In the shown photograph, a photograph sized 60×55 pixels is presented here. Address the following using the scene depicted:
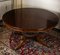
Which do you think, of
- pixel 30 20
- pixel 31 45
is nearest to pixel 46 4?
pixel 30 20

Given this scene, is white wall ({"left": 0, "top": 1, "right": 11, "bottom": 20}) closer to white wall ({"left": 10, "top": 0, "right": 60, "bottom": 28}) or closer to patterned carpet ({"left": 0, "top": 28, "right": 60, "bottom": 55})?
white wall ({"left": 10, "top": 0, "right": 60, "bottom": 28})

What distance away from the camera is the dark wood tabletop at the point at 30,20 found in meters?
1.55

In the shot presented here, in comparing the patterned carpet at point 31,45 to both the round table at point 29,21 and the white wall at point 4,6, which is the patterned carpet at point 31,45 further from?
the white wall at point 4,6

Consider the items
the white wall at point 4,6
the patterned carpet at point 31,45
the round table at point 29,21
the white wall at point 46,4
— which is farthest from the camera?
the white wall at point 4,6

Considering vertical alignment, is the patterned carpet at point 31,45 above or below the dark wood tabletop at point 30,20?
below

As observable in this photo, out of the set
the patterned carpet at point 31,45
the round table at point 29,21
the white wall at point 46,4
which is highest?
the white wall at point 46,4

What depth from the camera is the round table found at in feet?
5.00

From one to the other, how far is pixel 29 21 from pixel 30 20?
1.2 inches

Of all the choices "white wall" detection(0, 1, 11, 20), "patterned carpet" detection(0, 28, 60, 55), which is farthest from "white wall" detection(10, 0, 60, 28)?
"patterned carpet" detection(0, 28, 60, 55)

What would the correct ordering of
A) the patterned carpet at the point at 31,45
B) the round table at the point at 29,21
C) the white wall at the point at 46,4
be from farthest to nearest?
1. the white wall at the point at 46,4
2. the patterned carpet at the point at 31,45
3. the round table at the point at 29,21

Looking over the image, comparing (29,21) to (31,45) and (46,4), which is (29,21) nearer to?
(31,45)

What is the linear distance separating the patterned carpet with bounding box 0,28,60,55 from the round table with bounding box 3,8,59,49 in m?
0.10

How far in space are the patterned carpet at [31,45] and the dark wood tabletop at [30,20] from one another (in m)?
0.35

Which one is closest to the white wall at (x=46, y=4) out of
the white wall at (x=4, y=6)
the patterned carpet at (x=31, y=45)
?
the white wall at (x=4, y=6)
